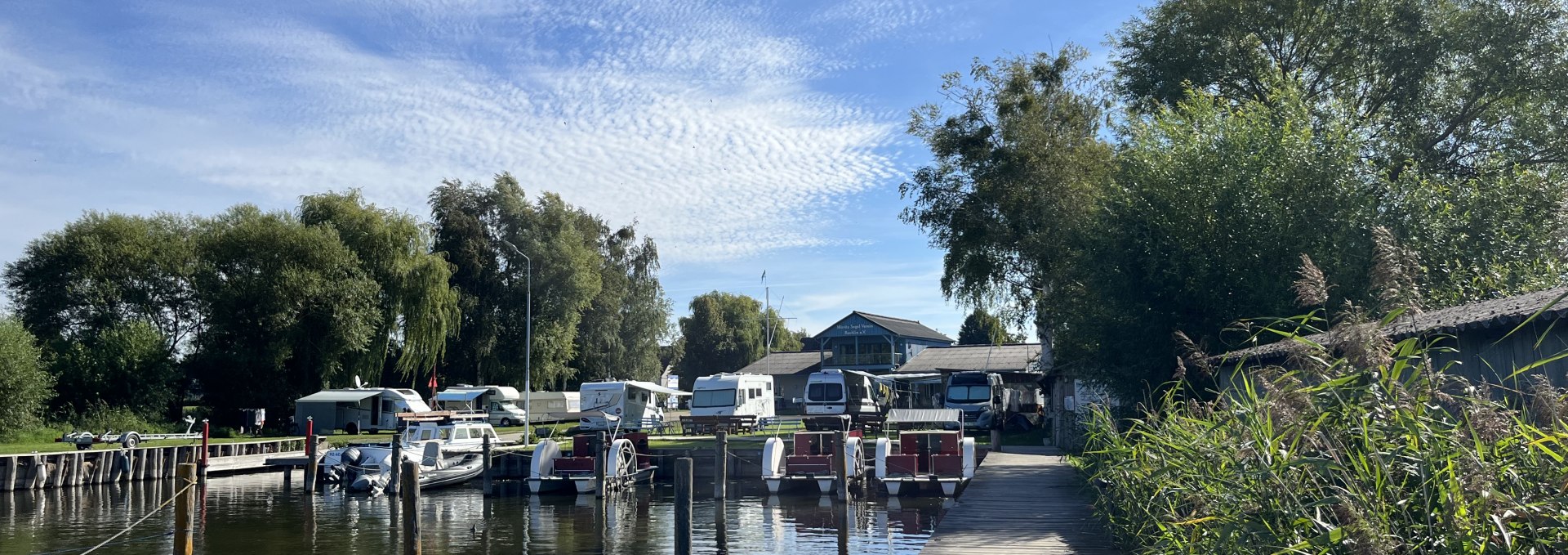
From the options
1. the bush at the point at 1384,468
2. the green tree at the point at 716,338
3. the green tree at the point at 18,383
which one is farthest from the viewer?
the green tree at the point at 716,338

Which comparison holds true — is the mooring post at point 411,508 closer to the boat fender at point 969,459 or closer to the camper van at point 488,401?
the boat fender at point 969,459

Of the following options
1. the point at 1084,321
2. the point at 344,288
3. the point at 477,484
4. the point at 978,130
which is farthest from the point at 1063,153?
the point at 344,288

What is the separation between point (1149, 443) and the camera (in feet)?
37.4

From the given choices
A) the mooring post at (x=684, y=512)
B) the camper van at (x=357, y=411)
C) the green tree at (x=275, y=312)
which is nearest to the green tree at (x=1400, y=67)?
the mooring post at (x=684, y=512)

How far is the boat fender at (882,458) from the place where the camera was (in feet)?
81.9

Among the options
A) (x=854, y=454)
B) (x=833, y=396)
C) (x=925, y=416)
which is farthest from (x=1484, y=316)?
(x=833, y=396)

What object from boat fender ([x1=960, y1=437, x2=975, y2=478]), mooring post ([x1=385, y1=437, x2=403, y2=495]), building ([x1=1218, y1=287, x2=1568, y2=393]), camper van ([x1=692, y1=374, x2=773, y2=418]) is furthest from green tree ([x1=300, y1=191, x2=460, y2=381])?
building ([x1=1218, y1=287, x2=1568, y2=393])

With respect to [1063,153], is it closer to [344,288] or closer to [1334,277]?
[1334,277]

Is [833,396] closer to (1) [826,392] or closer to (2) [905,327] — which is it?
(1) [826,392]

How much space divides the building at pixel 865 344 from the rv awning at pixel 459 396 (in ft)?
85.2

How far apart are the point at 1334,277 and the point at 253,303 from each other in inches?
1829

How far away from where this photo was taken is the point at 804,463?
25.6m

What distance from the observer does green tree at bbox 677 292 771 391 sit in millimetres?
99938

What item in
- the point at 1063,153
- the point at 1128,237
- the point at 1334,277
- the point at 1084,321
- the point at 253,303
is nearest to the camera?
the point at 1334,277
